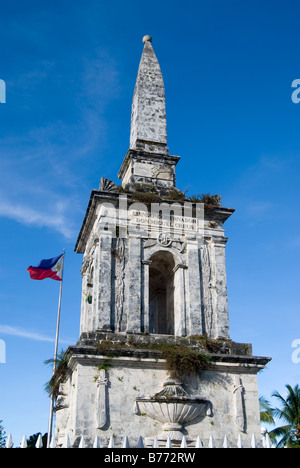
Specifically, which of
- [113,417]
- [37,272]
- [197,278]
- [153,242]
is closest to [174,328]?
[197,278]

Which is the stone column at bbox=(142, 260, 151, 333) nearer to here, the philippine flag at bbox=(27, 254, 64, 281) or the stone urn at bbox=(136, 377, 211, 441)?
the stone urn at bbox=(136, 377, 211, 441)

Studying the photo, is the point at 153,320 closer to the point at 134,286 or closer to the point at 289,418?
the point at 134,286

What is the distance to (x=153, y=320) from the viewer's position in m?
18.5

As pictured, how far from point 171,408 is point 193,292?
3616 mm

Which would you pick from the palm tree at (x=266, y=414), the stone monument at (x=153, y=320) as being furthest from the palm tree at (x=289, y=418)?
the stone monument at (x=153, y=320)

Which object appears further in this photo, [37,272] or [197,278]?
[37,272]

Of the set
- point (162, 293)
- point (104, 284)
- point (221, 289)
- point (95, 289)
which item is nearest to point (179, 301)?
point (221, 289)

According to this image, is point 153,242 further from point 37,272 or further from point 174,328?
point 37,272

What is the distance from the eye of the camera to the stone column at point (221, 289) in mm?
15508

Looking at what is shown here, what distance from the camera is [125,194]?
16.4 m

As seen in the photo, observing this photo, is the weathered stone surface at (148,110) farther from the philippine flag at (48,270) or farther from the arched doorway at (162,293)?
the philippine flag at (48,270)
